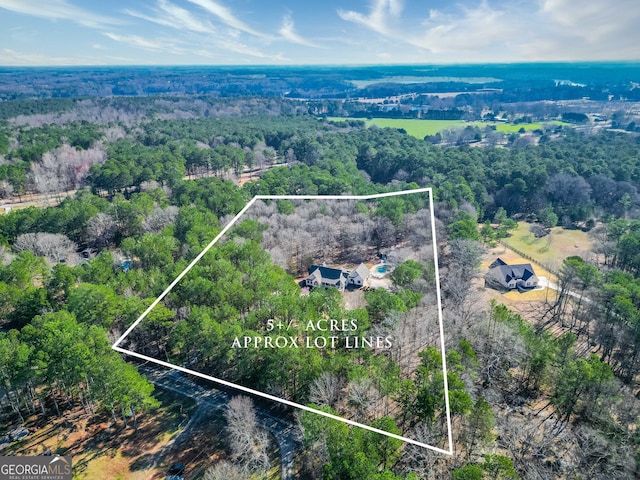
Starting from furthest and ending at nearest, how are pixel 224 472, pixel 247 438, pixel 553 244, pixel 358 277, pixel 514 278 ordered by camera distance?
1. pixel 553 244
2. pixel 514 278
3. pixel 358 277
4. pixel 247 438
5. pixel 224 472

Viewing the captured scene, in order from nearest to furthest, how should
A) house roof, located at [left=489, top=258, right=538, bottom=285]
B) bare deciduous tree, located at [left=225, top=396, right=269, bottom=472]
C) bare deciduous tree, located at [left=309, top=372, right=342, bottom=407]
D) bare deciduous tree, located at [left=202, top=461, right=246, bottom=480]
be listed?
bare deciduous tree, located at [left=202, top=461, right=246, bottom=480] < bare deciduous tree, located at [left=225, top=396, right=269, bottom=472] < bare deciduous tree, located at [left=309, top=372, right=342, bottom=407] < house roof, located at [left=489, top=258, right=538, bottom=285]

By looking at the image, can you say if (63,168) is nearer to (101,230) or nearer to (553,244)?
(101,230)

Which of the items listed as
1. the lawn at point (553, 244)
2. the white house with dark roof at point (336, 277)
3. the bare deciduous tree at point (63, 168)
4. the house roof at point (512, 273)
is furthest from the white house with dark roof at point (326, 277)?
the bare deciduous tree at point (63, 168)

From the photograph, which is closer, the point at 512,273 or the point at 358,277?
the point at 358,277

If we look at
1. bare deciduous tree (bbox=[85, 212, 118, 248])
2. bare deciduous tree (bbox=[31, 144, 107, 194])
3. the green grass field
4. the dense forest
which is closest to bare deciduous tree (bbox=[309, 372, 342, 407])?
the dense forest

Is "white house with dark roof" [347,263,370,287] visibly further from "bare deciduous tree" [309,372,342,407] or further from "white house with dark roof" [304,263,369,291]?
"bare deciduous tree" [309,372,342,407]

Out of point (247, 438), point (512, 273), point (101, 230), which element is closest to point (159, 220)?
point (101, 230)
